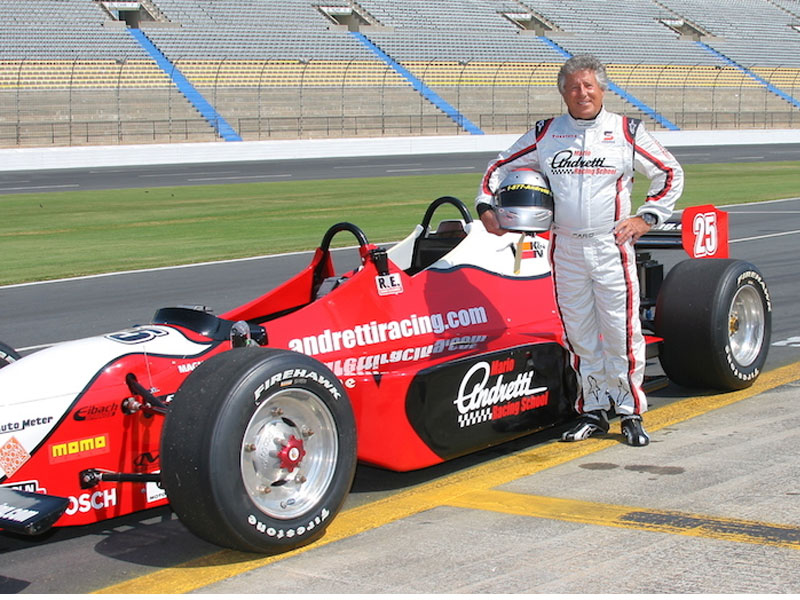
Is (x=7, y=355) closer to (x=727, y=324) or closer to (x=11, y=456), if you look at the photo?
(x=11, y=456)

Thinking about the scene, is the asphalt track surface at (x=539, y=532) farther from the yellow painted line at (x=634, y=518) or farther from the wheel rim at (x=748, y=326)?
the wheel rim at (x=748, y=326)

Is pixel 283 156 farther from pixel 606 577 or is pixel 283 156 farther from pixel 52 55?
pixel 606 577

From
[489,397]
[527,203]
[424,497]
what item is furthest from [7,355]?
[527,203]

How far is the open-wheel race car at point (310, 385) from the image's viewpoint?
13.1 ft

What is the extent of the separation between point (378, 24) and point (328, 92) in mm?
8831

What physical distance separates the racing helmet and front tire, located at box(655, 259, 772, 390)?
3.87ft

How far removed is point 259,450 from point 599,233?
2114mm

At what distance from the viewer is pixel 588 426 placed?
18.5 ft

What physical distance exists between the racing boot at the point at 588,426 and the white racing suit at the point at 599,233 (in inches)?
1.7

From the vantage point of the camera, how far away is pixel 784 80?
2264 inches

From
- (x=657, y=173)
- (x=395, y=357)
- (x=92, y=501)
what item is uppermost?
(x=657, y=173)

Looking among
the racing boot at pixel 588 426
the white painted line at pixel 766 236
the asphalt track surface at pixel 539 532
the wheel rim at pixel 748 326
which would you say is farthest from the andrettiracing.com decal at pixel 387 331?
the white painted line at pixel 766 236

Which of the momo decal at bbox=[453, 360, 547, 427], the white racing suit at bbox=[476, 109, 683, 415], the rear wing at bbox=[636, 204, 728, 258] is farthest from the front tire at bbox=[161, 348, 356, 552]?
the rear wing at bbox=[636, 204, 728, 258]

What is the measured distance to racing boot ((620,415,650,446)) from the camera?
5484 mm
